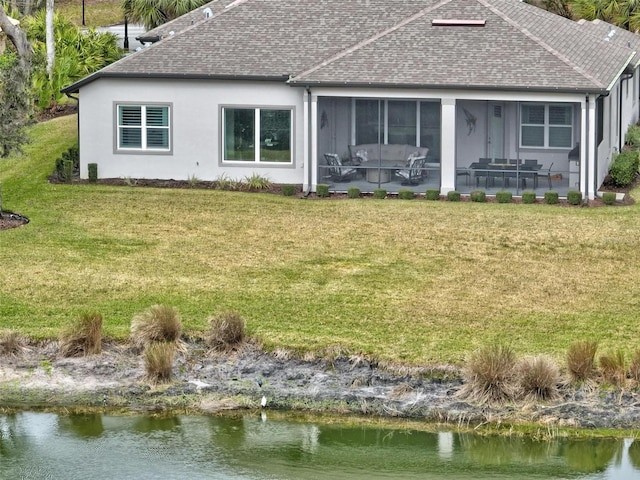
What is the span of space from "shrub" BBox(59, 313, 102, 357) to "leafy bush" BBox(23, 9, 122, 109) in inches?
758

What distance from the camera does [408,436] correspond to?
2089cm

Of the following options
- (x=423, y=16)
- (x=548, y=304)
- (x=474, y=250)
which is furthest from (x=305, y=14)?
(x=548, y=304)

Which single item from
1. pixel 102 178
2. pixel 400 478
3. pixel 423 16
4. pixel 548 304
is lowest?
pixel 400 478

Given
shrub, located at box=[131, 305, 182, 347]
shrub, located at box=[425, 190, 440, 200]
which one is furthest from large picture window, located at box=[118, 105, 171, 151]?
shrub, located at box=[131, 305, 182, 347]

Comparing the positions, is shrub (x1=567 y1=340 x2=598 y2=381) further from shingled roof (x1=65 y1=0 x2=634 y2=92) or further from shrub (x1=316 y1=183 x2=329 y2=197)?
shrub (x1=316 y1=183 x2=329 y2=197)

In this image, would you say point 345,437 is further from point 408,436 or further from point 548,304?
point 548,304

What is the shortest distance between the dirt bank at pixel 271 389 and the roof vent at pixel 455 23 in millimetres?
15969

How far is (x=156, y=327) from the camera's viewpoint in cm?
2383

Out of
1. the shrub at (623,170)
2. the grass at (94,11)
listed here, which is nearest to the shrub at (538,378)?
the shrub at (623,170)

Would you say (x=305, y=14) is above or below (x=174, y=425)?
above

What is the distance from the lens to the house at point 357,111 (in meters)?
35.6

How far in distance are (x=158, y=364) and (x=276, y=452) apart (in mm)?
3193

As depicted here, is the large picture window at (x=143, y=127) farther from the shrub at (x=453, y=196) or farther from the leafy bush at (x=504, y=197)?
the leafy bush at (x=504, y=197)

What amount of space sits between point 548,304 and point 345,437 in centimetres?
639
